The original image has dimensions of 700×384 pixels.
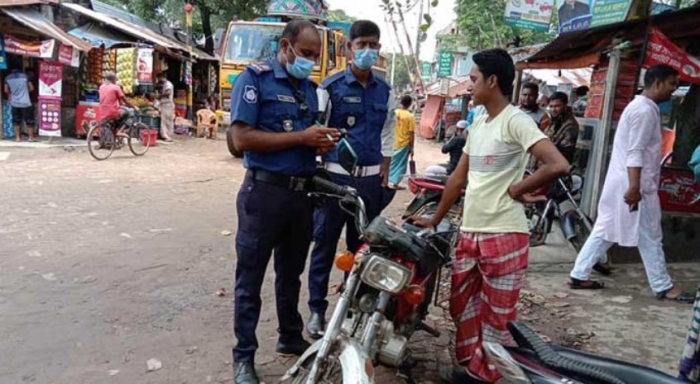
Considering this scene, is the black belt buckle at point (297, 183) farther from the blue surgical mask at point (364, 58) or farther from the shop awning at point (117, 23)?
the shop awning at point (117, 23)

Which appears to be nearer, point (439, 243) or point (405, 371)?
point (439, 243)

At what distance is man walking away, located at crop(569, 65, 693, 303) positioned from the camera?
4004mm

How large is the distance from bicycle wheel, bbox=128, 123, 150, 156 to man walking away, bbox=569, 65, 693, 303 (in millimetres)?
9780

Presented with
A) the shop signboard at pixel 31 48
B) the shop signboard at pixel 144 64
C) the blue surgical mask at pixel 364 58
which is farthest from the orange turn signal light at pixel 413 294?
the shop signboard at pixel 144 64

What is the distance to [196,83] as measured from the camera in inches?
856

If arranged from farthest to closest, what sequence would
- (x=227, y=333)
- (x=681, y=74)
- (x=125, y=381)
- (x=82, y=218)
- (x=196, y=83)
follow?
(x=196, y=83)
(x=82, y=218)
(x=681, y=74)
(x=227, y=333)
(x=125, y=381)

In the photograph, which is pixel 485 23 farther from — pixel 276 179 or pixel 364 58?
pixel 276 179

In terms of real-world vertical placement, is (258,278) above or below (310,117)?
below

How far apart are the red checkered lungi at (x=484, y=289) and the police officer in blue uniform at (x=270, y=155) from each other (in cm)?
85

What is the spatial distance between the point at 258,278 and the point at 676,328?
2.86 meters

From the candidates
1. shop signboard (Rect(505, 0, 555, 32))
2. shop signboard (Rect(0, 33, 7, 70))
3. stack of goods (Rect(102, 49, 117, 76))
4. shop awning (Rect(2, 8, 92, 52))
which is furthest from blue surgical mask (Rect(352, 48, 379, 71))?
stack of goods (Rect(102, 49, 117, 76))

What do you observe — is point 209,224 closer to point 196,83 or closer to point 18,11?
point 18,11

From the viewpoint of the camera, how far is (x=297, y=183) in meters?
2.82

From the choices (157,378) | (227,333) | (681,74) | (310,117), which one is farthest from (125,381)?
(681,74)
